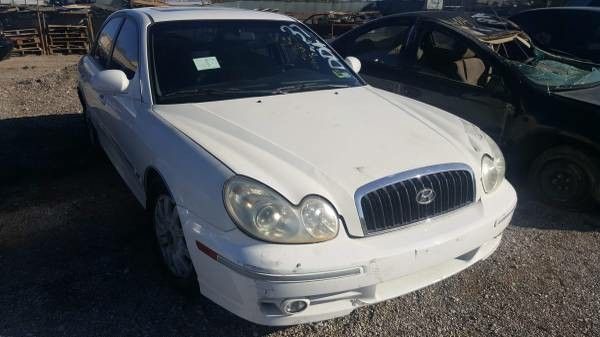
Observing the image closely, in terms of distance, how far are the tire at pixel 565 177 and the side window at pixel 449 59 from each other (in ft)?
3.01

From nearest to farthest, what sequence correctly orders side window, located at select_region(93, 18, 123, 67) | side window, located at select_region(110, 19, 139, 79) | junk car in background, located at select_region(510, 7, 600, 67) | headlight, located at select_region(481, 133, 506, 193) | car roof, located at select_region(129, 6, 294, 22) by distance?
1. headlight, located at select_region(481, 133, 506, 193)
2. side window, located at select_region(110, 19, 139, 79)
3. car roof, located at select_region(129, 6, 294, 22)
4. side window, located at select_region(93, 18, 123, 67)
5. junk car in background, located at select_region(510, 7, 600, 67)

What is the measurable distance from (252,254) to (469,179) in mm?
1250

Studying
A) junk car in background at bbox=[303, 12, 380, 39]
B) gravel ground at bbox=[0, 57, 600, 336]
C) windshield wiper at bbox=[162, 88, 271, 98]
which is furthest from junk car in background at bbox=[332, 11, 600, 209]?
junk car in background at bbox=[303, 12, 380, 39]

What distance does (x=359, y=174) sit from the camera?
227 cm

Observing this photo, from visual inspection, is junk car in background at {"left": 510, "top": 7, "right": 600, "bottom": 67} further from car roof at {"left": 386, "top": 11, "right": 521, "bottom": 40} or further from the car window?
car roof at {"left": 386, "top": 11, "right": 521, "bottom": 40}

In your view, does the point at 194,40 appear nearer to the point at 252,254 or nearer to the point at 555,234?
the point at 252,254

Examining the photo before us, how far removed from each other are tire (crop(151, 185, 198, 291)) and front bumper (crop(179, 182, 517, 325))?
29 cm

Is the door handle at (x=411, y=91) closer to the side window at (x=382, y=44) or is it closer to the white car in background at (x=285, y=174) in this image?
the side window at (x=382, y=44)

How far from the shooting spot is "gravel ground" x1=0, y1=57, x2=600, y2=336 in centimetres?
258

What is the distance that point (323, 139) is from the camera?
257 cm

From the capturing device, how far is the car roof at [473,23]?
4.67m

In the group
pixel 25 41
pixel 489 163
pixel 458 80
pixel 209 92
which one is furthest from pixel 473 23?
pixel 25 41

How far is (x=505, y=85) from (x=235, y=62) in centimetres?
240

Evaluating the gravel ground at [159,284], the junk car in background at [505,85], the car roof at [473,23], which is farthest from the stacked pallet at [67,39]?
the car roof at [473,23]
